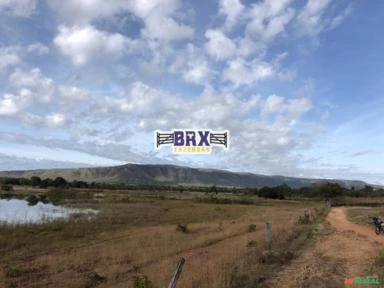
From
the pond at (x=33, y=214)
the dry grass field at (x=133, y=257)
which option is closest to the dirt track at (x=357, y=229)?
the dry grass field at (x=133, y=257)

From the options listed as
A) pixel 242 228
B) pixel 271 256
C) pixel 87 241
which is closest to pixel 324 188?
pixel 242 228

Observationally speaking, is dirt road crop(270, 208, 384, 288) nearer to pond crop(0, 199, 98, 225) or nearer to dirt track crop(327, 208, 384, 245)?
dirt track crop(327, 208, 384, 245)

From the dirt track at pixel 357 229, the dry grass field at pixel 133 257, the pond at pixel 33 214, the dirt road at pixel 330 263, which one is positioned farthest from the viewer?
the pond at pixel 33 214

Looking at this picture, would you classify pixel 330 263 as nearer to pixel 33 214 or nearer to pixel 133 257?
pixel 133 257

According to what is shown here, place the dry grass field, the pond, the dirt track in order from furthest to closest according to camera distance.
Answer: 1. the pond
2. the dirt track
3. the dry grass field

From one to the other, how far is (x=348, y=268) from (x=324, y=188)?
10828 cm

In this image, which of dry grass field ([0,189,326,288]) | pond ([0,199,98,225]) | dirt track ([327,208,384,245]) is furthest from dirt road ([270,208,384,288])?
pond ([0,199,98,225])

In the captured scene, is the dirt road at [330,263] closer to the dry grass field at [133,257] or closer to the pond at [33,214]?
the dry grass field at [133,257]

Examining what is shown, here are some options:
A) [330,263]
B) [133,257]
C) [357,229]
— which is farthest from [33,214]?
[330,263]

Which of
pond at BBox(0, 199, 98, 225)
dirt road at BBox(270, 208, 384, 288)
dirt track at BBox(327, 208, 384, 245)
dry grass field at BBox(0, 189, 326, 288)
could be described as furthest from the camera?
pond at BBox(0, 199, 98, 225)

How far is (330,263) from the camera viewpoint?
17047mm

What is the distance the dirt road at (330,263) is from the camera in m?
13.9

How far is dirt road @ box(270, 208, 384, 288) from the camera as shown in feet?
45.6

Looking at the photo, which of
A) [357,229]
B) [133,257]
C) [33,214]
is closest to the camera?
[133,257]
